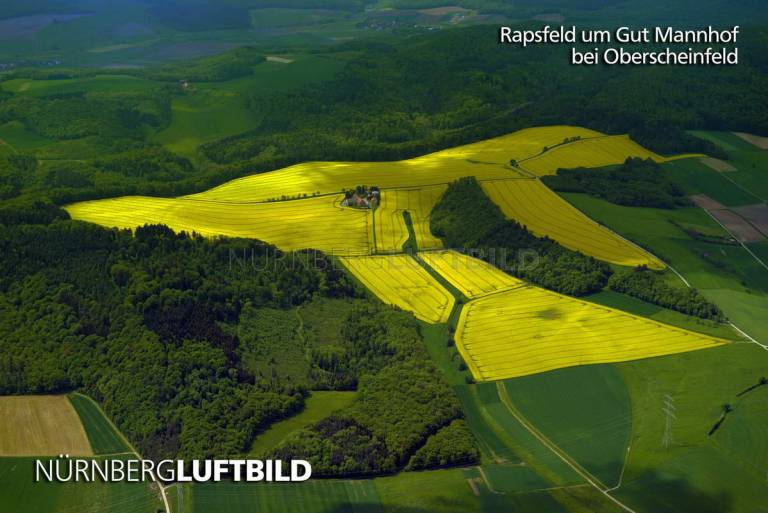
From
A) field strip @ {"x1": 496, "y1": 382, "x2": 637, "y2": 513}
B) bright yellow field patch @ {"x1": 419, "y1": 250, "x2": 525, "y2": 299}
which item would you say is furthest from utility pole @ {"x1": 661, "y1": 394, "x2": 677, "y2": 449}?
bright yellow field patch @ {"x1": 419, "y1": 250, "x2": 525, "y2": 299}

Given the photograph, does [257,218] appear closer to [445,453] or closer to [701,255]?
[701,255]

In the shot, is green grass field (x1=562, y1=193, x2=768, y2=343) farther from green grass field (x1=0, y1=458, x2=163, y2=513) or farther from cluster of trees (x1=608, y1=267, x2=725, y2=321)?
green grass field (x1=0, y1=458, x2=163, y2=513)

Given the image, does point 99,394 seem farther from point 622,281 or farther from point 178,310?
point 622,281

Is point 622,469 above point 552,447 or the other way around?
the other way around

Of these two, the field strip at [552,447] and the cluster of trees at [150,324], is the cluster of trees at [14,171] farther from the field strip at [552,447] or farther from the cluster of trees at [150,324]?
the field strip at [552,447]

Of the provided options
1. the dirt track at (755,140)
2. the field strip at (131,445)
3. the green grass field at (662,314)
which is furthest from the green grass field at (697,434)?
the dirt track at (755,140)

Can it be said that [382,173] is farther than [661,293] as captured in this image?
Yes

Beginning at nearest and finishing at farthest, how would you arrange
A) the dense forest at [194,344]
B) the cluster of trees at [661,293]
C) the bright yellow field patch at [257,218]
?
the dense forest at [194,344] → the cluster of trees at [661,293] → the bright yellow field patch at [257,218]

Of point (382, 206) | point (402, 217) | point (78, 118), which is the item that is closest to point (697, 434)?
point (402, 217)
